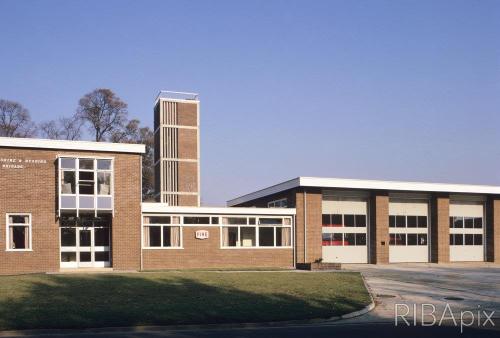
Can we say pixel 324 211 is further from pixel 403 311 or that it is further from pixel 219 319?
pixel 219 319

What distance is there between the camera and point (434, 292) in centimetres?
2159

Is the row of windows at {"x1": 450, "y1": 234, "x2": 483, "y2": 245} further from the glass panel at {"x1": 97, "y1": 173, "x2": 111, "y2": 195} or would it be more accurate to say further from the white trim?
the glass panel at {"x1": 97, "y1": 173, "x2": 111, "y2": 195}

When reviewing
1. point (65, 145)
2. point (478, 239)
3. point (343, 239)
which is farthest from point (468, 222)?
point (65, 145)

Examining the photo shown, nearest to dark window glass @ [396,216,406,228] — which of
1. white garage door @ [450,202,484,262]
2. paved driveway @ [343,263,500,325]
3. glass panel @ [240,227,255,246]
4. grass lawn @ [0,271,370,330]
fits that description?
white garage door @ [450,202,484,262]

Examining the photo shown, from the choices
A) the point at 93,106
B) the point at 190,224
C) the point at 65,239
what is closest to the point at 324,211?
the point at 190,224

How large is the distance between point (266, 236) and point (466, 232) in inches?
600

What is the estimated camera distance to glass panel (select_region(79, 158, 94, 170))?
97.5 feet

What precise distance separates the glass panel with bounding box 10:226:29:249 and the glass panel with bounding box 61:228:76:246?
5.63 feet

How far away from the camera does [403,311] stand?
16922 millimetres

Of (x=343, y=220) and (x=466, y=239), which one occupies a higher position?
(x=343, y=220)

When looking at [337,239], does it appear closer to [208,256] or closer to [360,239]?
[360,239]

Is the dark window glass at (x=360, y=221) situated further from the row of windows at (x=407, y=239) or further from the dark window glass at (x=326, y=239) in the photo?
the dark window glass at (x=326, y=239)

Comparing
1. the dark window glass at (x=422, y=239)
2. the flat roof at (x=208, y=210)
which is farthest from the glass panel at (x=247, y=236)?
the dark window glass at (x=422, y=239)

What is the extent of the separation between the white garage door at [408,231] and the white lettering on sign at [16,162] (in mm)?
22301
